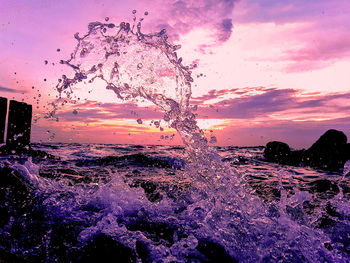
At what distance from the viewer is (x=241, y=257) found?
2250 millimetres

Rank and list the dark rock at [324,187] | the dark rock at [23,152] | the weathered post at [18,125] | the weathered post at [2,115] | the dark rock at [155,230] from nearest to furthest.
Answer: the dark rock at [155,230]
the dark rock at [324,187]
the weathered post at [2,115]
the dark rock at [23,152]
the weathered post at [18,125]

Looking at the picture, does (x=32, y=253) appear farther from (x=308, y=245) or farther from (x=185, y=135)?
(x=185, y=135)

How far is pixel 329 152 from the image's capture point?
36.3 feet

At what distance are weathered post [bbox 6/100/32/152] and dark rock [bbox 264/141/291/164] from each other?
1043 centimetres

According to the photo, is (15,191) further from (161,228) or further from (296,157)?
(296,157)

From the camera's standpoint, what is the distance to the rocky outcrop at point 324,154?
1072 centimetres

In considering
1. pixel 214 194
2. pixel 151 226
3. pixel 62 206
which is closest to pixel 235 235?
pixel 151 226

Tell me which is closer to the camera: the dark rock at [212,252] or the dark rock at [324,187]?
the dark rock at [212,252]

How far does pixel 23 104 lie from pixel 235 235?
30.2 ft

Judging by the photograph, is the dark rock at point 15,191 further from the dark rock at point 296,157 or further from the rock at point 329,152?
the dark rock at point 296,157

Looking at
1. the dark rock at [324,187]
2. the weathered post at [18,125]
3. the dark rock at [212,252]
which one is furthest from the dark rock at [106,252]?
the weathered post at [18,125]

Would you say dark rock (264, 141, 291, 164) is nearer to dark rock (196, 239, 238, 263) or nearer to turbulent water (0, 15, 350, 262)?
turbulent water (0, 15, 350, 262)

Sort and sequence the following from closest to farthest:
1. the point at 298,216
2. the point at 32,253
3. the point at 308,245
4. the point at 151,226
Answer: the point at 32,253 → the point at 308,245 → the point at 151,226 → the point at 298,216

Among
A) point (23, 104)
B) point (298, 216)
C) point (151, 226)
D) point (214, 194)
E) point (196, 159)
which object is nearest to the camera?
point (151, 226)
